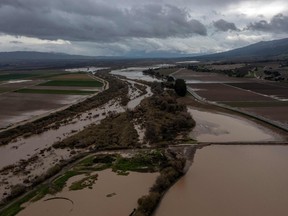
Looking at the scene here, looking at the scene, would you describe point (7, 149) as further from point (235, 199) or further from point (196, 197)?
point (235, 199)

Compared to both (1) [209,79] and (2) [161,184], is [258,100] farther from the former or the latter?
(1) [209,79]

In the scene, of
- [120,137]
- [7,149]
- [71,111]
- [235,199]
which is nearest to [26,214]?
[235,199]

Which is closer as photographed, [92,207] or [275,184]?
[92,207]

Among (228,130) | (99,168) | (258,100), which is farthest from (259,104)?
(99,168)

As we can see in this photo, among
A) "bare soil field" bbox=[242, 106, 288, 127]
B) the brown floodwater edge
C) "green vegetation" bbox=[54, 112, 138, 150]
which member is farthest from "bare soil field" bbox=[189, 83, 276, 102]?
"green vegetation" bbox=[54, 112, 138, 150]

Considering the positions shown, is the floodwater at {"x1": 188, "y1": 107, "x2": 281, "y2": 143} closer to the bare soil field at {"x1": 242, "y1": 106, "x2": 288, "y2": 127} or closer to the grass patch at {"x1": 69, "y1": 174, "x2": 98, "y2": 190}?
the bare soil field at {"x1": 242, "y1": 106, "x2": 288, "y2": 127}
